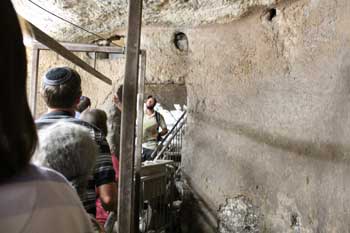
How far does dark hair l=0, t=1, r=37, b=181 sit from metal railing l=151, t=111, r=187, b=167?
3.37 meters

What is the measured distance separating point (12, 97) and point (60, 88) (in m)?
0.83

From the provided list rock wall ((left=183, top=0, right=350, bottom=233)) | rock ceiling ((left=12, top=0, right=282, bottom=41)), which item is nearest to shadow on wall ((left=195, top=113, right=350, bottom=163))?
rock wall ((left=183, top=0, right=350, bottom=233))

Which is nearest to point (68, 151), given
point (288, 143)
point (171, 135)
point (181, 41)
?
point (288, 143)

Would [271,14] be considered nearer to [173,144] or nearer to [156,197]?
[156,197]

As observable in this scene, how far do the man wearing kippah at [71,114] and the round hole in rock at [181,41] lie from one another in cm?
229

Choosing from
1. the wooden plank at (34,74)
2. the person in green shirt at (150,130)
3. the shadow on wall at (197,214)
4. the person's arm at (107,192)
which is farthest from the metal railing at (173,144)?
the person's arm at (107,192)

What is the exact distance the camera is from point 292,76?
281 cm

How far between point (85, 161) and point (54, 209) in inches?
23.4

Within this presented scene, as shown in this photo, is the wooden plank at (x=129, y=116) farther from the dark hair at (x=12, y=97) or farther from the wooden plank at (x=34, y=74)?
the dark hair at (x=12, y=97)

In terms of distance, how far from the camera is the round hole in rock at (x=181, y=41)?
357 centimetres

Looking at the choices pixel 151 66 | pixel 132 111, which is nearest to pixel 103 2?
pixel 151 66

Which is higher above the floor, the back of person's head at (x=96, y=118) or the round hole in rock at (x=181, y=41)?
the round hole in rock at (x=181, y=41)

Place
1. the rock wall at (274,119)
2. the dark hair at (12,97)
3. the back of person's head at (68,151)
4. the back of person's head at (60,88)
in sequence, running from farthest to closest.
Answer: the rock wall at (274,119) < the back of person's head at (60,88) < the back of person's head at (68,151) < the dark hair at (12,97)

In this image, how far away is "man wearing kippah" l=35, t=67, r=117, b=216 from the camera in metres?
1.31
